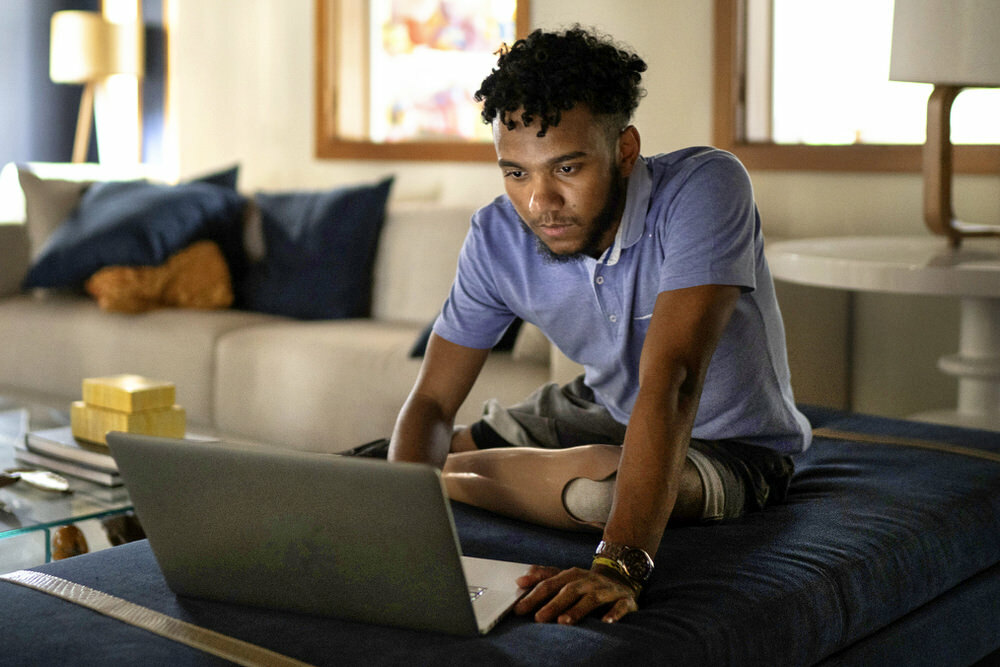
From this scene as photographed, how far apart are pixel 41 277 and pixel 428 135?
1428 millimetres

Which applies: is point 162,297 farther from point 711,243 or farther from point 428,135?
point 711,243

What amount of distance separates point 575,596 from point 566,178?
0.58m

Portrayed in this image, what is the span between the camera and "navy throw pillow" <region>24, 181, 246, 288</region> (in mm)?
3723

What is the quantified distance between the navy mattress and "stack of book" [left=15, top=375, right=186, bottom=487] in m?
0.73

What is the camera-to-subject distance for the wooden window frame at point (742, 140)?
120 inches

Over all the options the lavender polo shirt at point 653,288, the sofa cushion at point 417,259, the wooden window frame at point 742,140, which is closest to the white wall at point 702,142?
the wooden window frame at point 742,140

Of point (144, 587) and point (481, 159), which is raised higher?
point (481, 159)

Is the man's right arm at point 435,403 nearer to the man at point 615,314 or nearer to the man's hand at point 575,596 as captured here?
the man at point 615,314

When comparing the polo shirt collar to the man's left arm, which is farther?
the polo shirt collar

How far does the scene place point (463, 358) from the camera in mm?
1765

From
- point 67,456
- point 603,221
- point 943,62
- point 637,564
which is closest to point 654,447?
point 637,564

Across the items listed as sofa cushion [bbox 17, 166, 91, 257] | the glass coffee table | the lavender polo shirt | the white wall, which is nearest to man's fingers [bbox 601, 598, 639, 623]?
the lavender polo shirt

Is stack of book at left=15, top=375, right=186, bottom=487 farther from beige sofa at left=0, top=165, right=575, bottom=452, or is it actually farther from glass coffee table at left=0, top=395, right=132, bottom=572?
beige sofa at left=0, top=165, right=575, bottom=452

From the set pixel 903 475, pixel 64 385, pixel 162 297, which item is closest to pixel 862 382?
pixel 903 475
